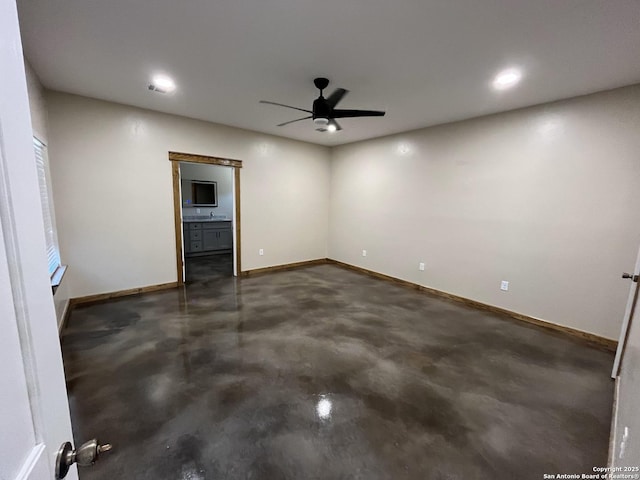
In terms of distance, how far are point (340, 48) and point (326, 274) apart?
3.92 m

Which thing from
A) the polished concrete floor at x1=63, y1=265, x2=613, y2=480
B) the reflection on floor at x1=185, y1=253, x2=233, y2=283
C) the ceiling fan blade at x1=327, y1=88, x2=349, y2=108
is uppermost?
the ceiling fan blade at x1=327, y1=88, x2=349, y2=108

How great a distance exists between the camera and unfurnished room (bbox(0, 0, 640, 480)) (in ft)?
5.08

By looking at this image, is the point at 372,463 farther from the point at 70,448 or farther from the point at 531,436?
the point at 70,448

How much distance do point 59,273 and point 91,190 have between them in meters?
1.21

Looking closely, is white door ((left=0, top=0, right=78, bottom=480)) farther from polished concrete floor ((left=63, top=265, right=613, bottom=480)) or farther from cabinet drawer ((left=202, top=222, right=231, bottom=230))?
cabinet drawer ((left=202, top=222, right=231, bottom=230))

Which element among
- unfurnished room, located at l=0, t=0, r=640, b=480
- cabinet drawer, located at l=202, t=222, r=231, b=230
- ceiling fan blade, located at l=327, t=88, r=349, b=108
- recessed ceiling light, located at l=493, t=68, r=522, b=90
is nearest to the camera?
unfurnished room, located at l=0, t=0, r=640, b=480

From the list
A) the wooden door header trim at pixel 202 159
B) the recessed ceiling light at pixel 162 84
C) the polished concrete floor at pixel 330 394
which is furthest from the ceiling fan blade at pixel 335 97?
the wooden door header trim at pixel 202 159

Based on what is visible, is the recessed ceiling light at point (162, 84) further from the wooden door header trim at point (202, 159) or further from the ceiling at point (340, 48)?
the wooden door header trim at point (202, 159)

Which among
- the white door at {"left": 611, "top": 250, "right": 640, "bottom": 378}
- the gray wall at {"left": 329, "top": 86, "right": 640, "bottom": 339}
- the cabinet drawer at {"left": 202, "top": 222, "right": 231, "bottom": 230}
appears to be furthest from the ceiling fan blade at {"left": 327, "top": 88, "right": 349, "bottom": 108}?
the cabinet drawer at {"left": 202, "top": 222, "right": 231, "bottom": 230}

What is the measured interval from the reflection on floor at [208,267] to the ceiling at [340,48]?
2883 mm

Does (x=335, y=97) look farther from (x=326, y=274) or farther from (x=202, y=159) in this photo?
(x=326, y=274)

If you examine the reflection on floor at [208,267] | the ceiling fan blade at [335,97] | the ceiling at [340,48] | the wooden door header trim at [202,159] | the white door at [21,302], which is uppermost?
the ceiling at [340,48]

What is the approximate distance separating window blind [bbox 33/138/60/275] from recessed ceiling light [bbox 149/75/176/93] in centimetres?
129

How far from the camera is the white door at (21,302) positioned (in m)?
0.46
